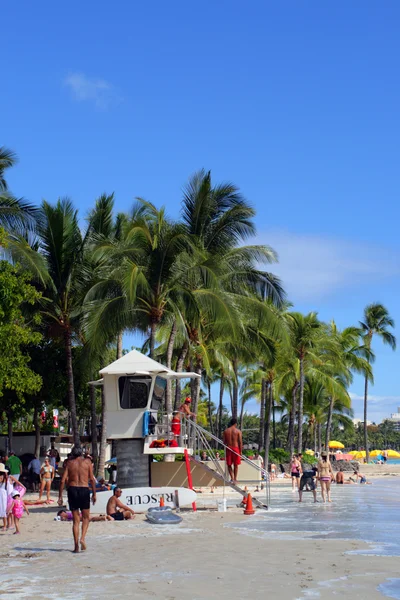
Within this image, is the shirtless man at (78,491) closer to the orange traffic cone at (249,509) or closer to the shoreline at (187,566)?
the shoreline at (187,566)

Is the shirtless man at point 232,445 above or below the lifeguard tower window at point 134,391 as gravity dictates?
below

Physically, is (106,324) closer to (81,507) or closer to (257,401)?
(81,507)

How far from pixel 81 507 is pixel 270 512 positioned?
955 cm

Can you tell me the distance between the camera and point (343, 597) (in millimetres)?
8836

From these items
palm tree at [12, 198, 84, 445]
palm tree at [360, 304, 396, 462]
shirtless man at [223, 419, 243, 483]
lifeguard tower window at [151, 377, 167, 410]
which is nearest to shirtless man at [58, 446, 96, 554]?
shirtless man at [223, 419, 243, 483]

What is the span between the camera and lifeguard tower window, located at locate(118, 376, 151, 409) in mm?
22406

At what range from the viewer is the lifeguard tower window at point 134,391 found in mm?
22406

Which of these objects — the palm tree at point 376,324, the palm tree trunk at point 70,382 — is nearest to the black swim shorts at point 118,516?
the palm tree trunk at point 70,382

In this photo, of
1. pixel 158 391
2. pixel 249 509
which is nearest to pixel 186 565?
pixel 249 509

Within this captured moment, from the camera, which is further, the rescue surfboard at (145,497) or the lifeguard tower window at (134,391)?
the lifeguard tower window at (134,391)

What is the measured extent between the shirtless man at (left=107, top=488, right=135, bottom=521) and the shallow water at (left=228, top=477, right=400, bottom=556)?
9.18 ft

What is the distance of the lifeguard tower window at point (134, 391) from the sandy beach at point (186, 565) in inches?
224

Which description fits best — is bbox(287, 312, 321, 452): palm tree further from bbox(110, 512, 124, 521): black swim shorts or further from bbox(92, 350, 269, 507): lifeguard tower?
bbox(110, 512, 124, 521): black swim shorts

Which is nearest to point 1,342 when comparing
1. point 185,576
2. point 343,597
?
point 185,576
